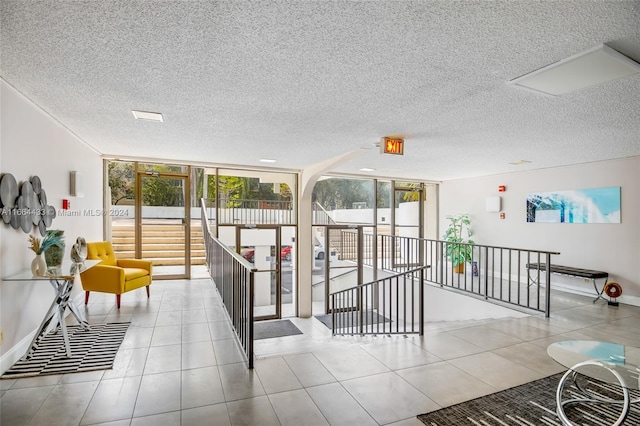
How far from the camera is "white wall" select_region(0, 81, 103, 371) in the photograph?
2748 millimetres

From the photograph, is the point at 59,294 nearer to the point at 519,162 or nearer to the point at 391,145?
the point at 391,145

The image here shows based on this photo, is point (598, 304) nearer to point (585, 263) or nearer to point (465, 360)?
point (585, 263)

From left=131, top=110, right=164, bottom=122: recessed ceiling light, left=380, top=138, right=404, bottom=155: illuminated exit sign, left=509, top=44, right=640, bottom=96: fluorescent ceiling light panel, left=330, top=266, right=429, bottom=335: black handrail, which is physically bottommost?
left=330, top=266, right=429, bottom=335: black handrail

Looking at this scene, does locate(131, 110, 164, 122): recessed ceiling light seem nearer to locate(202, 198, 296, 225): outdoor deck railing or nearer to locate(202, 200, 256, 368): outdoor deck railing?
locate(202, 200, 256, 368): outdoor deck railing

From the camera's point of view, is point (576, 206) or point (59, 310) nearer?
point (59, 310)

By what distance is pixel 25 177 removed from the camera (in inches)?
121

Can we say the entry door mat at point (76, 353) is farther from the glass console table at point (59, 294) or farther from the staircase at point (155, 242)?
the staircase at point (155, 242)

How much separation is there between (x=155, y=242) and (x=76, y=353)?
12.9ft

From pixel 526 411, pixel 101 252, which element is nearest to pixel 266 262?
pixel 101 252

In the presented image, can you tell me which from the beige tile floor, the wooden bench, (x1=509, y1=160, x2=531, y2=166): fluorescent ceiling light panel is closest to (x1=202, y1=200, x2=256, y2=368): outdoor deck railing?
the beige tile floor

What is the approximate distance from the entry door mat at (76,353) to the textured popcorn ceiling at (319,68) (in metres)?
Answer: 2.34

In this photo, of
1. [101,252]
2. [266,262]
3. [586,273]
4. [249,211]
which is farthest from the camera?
[266,262]

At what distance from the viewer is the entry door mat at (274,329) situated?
6.43 meters

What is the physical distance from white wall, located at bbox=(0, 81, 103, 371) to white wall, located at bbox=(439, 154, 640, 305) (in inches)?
315
